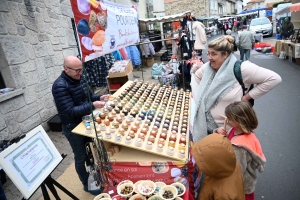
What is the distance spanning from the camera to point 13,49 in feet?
11.5

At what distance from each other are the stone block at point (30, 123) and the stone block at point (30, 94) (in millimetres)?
318

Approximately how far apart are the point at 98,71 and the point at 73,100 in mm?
3741

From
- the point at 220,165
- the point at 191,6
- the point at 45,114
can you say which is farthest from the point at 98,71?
the point at 191,6

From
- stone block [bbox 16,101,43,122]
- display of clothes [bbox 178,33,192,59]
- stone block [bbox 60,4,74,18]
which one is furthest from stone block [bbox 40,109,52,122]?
display of clothes [bbox 178,33,192,59]

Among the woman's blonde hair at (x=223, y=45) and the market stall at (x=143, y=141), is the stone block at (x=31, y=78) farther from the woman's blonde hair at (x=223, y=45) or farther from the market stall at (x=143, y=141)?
the woman's blonde hair at (x=223, y=45)

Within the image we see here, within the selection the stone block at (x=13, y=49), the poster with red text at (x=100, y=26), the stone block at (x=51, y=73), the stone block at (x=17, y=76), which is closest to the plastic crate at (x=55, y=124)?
the stone block at (x=51, y=73)

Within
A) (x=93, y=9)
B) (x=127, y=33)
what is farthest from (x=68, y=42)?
(x=93, y=9)

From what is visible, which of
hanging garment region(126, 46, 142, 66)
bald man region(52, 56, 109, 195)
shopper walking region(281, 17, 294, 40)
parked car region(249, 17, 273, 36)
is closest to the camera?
bald man region(52, 56, 109, 195)

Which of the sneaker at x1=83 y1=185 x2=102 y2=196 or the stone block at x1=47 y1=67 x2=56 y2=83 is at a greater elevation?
the stone block at x1=47 y1=67 x2=56 y2=83

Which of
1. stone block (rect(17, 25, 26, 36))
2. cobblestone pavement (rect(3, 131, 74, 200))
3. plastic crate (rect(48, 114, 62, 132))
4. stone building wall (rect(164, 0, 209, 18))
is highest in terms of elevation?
stone building wall (rect(164, 0, 209, 18))

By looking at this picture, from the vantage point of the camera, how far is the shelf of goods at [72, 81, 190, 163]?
1.77m

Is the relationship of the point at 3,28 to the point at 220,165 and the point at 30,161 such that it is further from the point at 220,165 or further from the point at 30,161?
the point at 220,165

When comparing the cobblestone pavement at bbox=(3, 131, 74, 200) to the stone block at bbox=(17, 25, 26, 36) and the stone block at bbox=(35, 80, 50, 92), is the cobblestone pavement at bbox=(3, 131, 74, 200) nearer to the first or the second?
the stone block at bbox=(35, 80, 50, 92)

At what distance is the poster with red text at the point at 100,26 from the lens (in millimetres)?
1510
